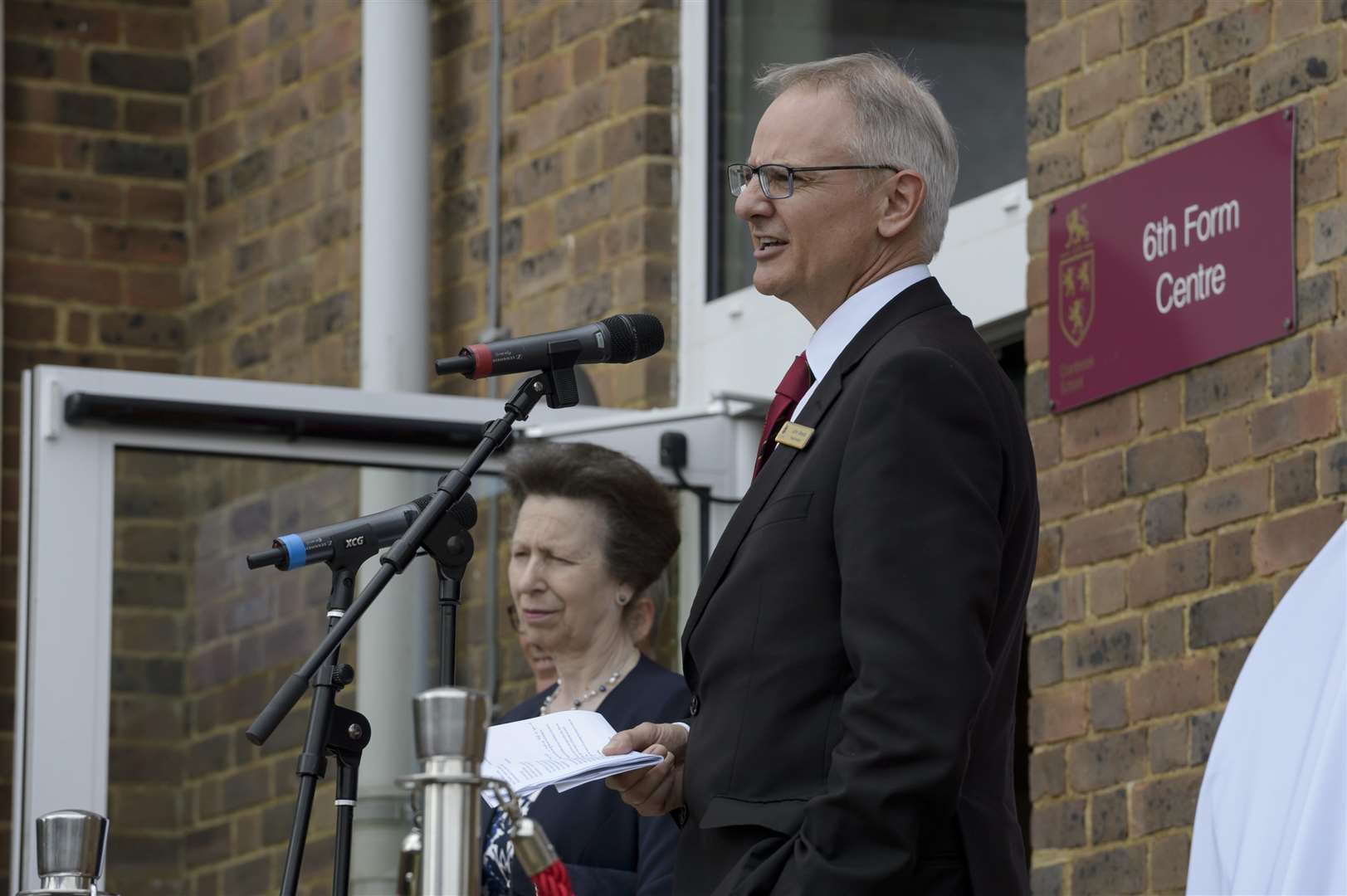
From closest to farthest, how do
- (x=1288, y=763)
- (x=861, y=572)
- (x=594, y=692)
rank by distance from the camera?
(x=1288, y=763), (x=861, y=572), (x=594, y=692)

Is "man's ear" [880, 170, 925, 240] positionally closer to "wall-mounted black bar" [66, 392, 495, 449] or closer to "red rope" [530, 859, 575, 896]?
"red rope" [530, 859, 575, 896]

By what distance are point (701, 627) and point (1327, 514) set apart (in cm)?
164

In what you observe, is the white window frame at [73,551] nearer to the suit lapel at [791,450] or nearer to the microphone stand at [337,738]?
the microphone stand at [337,738]

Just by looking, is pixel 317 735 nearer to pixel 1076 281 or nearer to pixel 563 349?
pixel 563 349

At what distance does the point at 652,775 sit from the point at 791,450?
41 cm

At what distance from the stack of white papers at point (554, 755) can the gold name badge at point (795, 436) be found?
1.29 ft

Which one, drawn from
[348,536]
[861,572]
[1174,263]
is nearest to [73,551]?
[348,536]

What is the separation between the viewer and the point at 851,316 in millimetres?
2928

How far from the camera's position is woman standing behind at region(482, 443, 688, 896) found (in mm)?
3939

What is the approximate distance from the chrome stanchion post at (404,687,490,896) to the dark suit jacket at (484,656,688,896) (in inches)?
62.6

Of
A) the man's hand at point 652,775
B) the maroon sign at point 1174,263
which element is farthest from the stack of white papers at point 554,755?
the maroon sign at point 1174,263

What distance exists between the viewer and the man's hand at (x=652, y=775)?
292 cm

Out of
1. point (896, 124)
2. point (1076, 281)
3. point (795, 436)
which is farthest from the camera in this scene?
point (1076, 281)

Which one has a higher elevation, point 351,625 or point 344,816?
point 351,625
